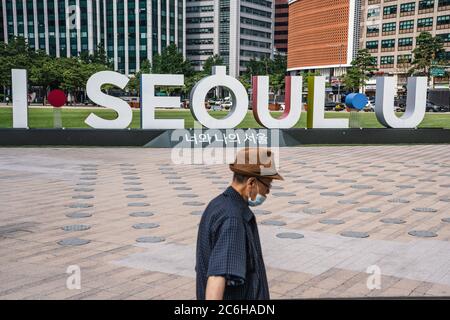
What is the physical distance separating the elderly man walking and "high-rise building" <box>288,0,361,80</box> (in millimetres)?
99381

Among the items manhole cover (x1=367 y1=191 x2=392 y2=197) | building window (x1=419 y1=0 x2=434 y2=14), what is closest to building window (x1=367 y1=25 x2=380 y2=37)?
building window (x1=419 y1=0 x2=434 y2=14)

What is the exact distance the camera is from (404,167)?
14.5 m

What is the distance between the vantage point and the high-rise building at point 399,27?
89.5 m

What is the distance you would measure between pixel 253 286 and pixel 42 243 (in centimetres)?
471

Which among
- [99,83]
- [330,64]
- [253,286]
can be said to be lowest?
[253,286]

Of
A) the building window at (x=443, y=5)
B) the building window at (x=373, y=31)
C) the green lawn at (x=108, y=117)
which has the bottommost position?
the green lawn at (x=108, y=117)

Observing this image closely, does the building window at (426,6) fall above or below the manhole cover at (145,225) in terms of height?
above

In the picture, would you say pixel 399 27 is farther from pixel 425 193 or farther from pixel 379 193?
pixel 379 193

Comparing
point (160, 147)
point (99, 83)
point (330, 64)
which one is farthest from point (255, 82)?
point (330, 64)

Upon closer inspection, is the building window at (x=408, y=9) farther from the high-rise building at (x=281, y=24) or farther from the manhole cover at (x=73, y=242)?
the manhole cover at (x=73, y=242)

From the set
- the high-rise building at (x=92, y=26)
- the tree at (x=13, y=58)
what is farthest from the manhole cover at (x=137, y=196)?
the high-rise building at (x=92, y=26)

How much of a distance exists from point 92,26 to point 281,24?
60751 mm

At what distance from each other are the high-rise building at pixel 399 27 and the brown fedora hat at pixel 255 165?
308ft
